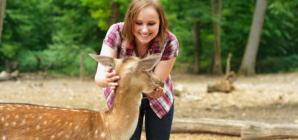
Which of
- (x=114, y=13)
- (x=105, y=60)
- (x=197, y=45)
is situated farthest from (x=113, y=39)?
(x=197, y=45)

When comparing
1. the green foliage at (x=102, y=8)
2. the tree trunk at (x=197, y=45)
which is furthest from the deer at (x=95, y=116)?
the tree trunk at (x=197, y=45)

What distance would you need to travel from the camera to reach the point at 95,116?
2.38m

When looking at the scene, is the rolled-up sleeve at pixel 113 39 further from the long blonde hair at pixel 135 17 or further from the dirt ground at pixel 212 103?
the dirt ground at pixel 212 103

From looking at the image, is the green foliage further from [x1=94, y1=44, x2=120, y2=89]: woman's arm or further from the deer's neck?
the deer's neck

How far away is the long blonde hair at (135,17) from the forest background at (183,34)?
10390 millimetres

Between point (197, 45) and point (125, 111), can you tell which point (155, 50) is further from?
point (197, 45)

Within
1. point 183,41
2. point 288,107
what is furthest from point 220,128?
point 183,41

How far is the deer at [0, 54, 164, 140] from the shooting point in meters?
2.12

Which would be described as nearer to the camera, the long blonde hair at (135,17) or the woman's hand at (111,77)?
the woman's hand at (111,77)

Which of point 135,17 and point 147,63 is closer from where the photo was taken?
point 147,63

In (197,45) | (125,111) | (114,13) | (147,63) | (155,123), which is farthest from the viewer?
(197,45)

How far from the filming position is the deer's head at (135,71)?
84.7 inches

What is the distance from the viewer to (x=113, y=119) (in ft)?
7.55

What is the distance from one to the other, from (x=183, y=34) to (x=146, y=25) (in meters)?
19.2
